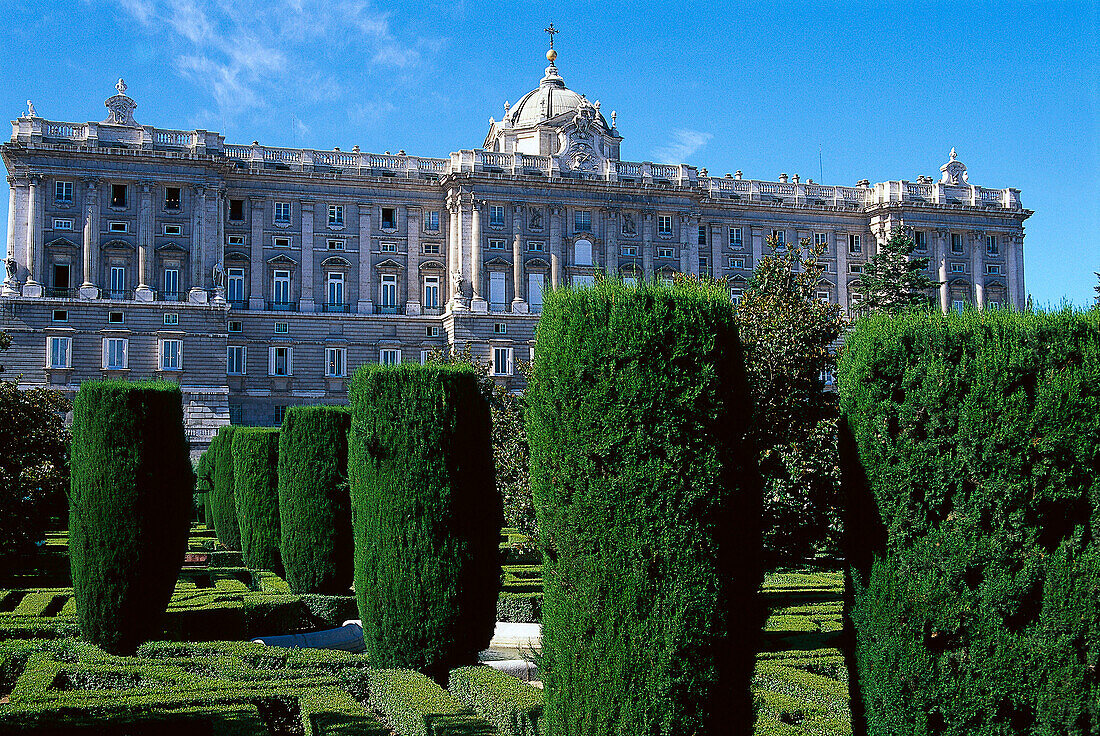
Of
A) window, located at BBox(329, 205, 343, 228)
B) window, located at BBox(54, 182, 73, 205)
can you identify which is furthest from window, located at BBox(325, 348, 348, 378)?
window, located at BBox(54, 182, 73, 205)

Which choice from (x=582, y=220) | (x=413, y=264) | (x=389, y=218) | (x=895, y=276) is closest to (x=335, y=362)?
(x=413, y=264)

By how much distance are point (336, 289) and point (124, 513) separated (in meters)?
40.0

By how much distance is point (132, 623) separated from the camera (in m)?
13.1

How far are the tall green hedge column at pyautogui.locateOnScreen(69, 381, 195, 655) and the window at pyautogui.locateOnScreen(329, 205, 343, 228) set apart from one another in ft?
130

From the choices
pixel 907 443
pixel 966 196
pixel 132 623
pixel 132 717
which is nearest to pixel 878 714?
pixel 907 443

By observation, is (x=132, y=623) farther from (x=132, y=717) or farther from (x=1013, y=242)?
(x=1013, y=242)

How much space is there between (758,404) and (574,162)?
4283cm

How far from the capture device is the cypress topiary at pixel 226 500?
26.7 m

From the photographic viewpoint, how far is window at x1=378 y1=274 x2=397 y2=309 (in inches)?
2080

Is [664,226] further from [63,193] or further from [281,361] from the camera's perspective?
[63,193]

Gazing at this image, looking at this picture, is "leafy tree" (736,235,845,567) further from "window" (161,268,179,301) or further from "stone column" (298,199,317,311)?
"stone column" (298,199,317,311)

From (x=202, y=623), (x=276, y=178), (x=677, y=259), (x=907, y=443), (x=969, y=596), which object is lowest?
(x=202, y=623)

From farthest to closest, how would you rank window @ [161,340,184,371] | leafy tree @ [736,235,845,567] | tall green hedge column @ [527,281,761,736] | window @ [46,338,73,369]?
window @ [161,340,184,371] < window @ [46,338,73,369] < leafy tree @ [736,235,845,567] < tall green hedge column @ [527,281,761,736]

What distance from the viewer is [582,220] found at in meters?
54.3
